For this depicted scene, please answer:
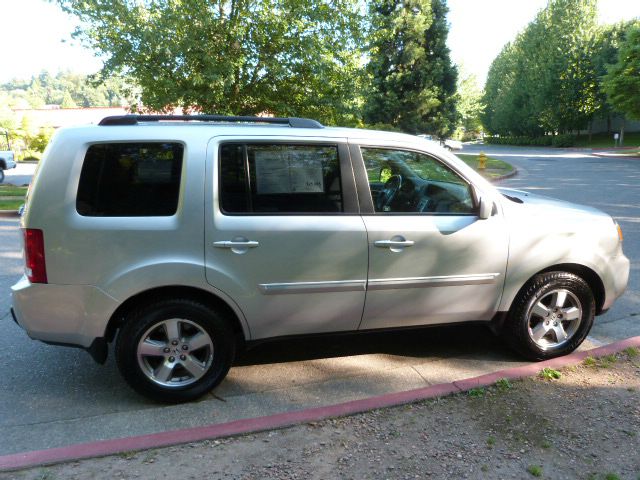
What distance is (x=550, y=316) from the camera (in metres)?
3.87

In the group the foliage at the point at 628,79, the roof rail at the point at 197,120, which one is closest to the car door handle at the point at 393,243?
the roof rail at the point at 197,120

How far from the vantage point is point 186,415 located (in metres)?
3.21

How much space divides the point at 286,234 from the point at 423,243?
98 cm

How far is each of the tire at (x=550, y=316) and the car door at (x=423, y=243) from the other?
241mm

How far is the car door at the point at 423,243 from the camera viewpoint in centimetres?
348

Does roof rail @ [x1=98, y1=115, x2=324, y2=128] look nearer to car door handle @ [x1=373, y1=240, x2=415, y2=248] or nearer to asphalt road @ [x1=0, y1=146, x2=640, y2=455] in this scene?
car door handle @ [x1=373, y1=240, x2=415, y2=248]

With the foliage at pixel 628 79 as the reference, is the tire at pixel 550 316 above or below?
below

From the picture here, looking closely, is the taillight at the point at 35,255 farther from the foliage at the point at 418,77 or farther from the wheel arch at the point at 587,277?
the foliage at the point at 418,77

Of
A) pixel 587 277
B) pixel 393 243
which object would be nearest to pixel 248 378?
pixel 393 243

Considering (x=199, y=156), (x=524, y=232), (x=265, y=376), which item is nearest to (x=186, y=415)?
(x=265, y=376)

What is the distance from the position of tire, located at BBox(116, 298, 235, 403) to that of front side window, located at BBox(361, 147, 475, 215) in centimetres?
143

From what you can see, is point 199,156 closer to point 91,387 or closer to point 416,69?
point 91,387

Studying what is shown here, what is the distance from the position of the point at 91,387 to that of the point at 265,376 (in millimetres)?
1235

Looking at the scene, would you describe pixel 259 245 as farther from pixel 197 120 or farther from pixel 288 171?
pixel 197 120
